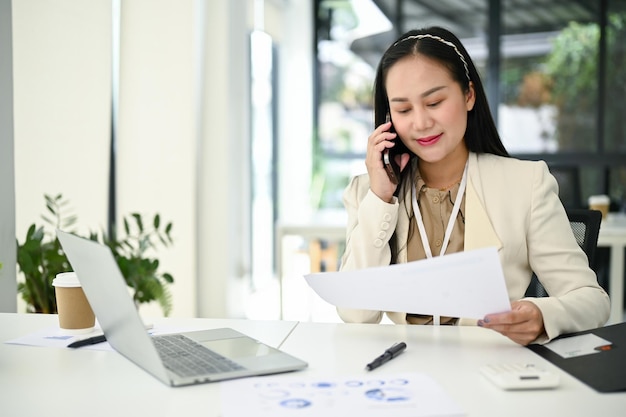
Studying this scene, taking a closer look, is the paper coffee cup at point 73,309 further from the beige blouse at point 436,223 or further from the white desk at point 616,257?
the white desk at point 616,257

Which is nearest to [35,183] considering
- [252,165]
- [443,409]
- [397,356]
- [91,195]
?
[91,195]

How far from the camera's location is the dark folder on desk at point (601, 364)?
103 centimetres

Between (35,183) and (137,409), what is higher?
(35,183)

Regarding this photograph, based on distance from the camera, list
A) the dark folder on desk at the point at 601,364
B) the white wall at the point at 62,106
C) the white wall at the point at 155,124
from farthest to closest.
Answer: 1. the white wall at the point at 155,124
2. the white wall at the point at 62,106
3. the dark folder on desk at the point at 601,364

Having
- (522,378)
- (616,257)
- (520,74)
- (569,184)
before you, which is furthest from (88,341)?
(520,74)

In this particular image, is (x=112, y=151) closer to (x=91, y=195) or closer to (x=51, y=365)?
(x=91, y=195)

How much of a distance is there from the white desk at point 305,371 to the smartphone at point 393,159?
441 millimetres

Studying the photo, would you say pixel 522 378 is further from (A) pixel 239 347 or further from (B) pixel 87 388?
(B) pixel 87 388

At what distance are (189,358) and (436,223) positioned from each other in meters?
0.85

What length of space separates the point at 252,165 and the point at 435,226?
409 centimetres

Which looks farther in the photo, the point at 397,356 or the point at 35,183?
the point at 35,183

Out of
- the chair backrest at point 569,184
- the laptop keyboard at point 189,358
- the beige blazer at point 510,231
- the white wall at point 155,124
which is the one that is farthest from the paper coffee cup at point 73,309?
the chair backrest at point 569,184

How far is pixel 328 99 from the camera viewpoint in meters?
7.05

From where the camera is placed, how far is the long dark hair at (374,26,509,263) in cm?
166
